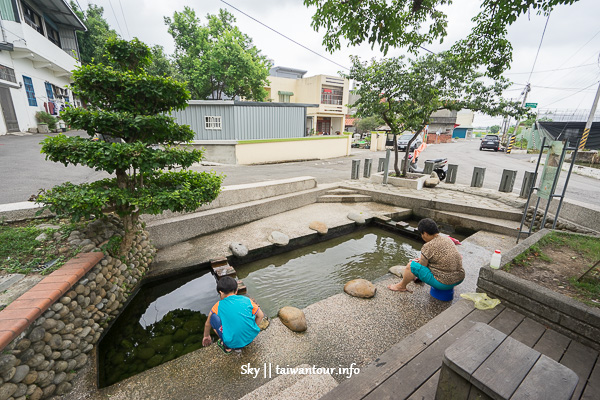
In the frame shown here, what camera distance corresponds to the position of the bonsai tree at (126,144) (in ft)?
10.3

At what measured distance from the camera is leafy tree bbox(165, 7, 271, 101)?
19719mm

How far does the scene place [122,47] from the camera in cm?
360

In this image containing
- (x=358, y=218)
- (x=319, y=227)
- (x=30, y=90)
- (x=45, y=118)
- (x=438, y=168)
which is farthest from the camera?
(x=45, y=118)

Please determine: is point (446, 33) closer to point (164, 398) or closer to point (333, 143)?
point (164, 398)

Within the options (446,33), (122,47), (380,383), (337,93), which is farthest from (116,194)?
(337,93)

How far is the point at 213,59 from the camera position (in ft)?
64.2

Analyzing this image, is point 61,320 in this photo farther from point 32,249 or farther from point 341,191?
point 341,191

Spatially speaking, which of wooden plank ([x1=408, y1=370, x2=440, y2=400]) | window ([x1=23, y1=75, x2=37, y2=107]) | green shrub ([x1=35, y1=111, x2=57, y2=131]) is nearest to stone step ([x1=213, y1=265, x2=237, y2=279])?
wooden plank ([x1=408, y1=370, x2=440, y2=400])

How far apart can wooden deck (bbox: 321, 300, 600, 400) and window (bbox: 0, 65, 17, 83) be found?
2048cm

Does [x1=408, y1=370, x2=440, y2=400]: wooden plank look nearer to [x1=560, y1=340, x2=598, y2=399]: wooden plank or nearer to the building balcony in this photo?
[x1=560, y1=340, x2=598, y2=399]: wooden plank

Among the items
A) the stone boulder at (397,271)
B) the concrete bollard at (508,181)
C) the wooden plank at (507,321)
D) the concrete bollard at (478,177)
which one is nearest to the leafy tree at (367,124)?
the concrete bollard at (478,177)

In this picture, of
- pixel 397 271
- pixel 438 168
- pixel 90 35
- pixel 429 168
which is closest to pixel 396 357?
pixel 397 271

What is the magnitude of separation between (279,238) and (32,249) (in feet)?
12.7

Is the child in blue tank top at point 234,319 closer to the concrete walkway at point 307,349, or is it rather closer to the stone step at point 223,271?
the concrete walkway at point 307,349
